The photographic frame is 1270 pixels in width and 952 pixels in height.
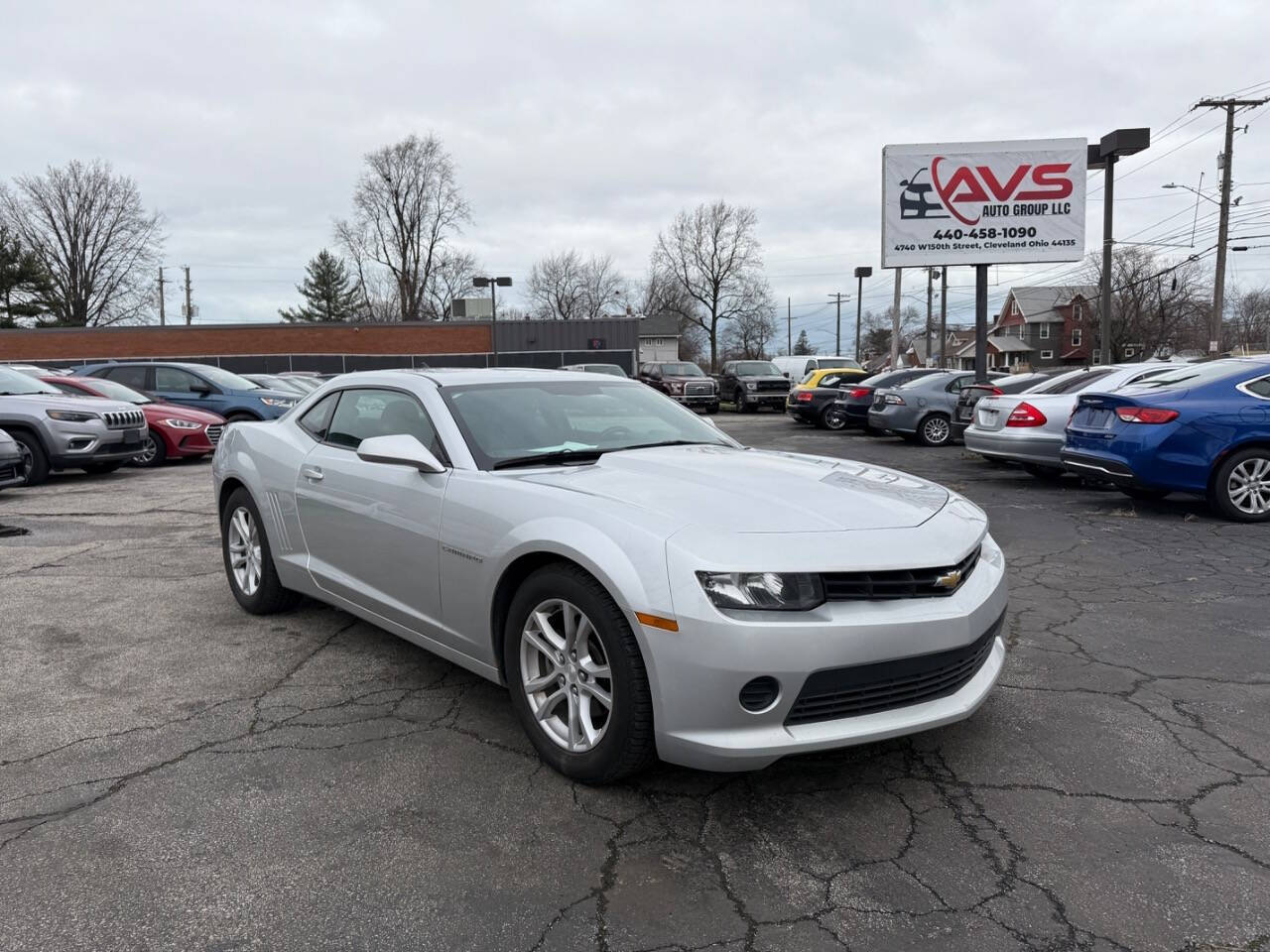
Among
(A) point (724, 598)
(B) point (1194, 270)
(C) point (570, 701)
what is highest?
(B) point (1194, 270)

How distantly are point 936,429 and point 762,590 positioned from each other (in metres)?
14.8

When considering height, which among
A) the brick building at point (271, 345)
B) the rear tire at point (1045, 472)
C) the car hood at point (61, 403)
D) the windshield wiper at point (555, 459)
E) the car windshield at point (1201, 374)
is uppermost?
the brick building at point (271, 345)

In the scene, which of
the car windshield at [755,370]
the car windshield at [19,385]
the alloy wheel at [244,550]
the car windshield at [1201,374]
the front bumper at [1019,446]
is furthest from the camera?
the car windshield at [755,370]

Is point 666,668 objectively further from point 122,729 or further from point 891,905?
point 122,729

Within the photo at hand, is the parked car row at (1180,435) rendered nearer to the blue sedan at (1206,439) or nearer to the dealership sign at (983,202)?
the blue sedan at (1206,439)

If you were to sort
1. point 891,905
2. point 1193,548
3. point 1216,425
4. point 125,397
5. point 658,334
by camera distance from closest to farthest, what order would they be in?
point 891,905 < point 1193,548 < point 1216,425 < point 125,397 < point 658,334

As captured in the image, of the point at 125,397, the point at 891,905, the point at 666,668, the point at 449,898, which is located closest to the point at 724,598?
the point at 666,668

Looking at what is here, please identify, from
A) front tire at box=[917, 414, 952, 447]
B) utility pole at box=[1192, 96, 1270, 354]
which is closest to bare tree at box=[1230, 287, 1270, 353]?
utility pole at box=[1192, 96, 1270, 354]

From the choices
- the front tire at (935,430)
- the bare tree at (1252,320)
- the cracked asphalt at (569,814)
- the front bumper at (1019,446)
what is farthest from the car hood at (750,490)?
the bare tree at (1252,320)

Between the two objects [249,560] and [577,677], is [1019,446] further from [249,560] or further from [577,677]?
[577,677]

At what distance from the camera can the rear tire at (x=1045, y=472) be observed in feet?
35.6

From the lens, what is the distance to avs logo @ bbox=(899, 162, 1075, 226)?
777 inches

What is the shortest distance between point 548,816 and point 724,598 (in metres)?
0.94

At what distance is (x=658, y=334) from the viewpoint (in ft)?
274
